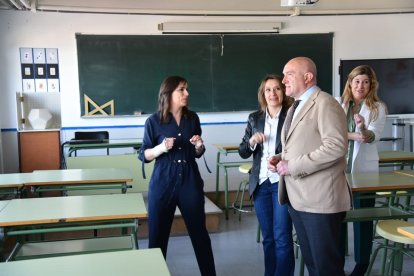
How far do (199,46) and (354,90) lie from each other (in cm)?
416

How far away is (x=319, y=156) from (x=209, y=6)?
5.50 m

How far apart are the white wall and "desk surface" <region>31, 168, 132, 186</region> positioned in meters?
3.05

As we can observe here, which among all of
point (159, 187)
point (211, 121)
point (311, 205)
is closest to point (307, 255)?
point (311, 205)

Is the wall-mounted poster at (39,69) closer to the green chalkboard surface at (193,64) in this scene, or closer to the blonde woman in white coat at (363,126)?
the green chalkboard surface at (193,64)

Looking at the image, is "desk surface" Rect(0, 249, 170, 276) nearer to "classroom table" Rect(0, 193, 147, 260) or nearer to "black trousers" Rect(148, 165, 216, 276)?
"classroom table" Rect(0, 193, 147, 260)

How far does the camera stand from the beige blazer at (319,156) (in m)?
2.13

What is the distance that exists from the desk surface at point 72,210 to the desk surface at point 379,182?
1.44 m

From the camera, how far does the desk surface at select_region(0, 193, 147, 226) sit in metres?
2.39

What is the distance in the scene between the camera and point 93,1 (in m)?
6.73

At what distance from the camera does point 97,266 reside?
1715mm

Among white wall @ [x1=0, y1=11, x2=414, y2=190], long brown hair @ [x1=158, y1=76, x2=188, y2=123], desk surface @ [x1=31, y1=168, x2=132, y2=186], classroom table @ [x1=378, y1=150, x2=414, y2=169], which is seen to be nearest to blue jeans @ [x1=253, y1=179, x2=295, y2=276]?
long brown hair @ [x1=158, y1=76, x2=188, y2=123]

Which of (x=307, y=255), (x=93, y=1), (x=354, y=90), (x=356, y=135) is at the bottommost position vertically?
(x=307, y=255)

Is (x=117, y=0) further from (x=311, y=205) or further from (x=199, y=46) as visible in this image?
(x=311, y=205)

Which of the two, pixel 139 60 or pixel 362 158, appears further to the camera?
pixel 139 60
